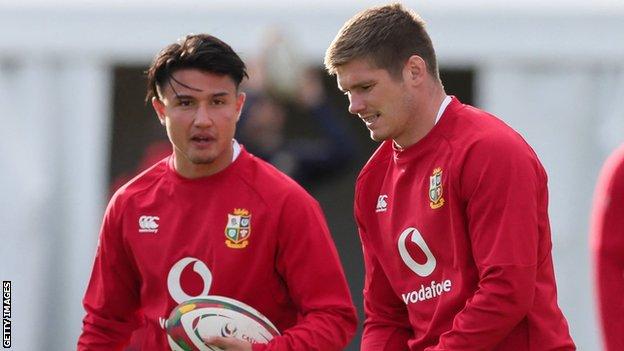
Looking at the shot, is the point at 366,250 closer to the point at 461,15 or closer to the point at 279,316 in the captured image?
the point at 279,316

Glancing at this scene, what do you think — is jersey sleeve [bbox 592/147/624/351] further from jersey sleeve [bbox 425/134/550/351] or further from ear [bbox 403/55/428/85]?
ear [bbox 403/55/428/85]

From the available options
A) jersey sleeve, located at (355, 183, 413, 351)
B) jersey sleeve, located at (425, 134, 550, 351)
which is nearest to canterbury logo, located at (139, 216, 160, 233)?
jersey sleeve, located at (355, 183, 413, 351)

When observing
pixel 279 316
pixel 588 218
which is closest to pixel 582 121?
pixel 588 218

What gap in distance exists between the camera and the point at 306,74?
27.0 feet

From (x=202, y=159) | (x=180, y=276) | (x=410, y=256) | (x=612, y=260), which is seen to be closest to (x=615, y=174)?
(x=612, y=260)

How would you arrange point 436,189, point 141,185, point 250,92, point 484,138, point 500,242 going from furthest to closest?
point 250,92 → point 141,185 → point 436,189 → point 484,138 → point 500,242

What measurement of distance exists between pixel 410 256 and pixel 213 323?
73cm

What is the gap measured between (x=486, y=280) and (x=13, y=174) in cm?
449

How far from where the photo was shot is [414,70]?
455cm

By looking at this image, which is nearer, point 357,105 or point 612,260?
point 357,105

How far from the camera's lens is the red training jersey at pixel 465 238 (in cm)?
429

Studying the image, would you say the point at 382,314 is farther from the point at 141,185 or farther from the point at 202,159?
the point at 141,185

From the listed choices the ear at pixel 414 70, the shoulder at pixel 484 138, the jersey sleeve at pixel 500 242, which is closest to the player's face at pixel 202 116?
the ear at pixel 414 70

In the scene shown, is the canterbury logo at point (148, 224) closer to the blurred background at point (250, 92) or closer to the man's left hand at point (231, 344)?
the man's left hand at point (231, 344)
